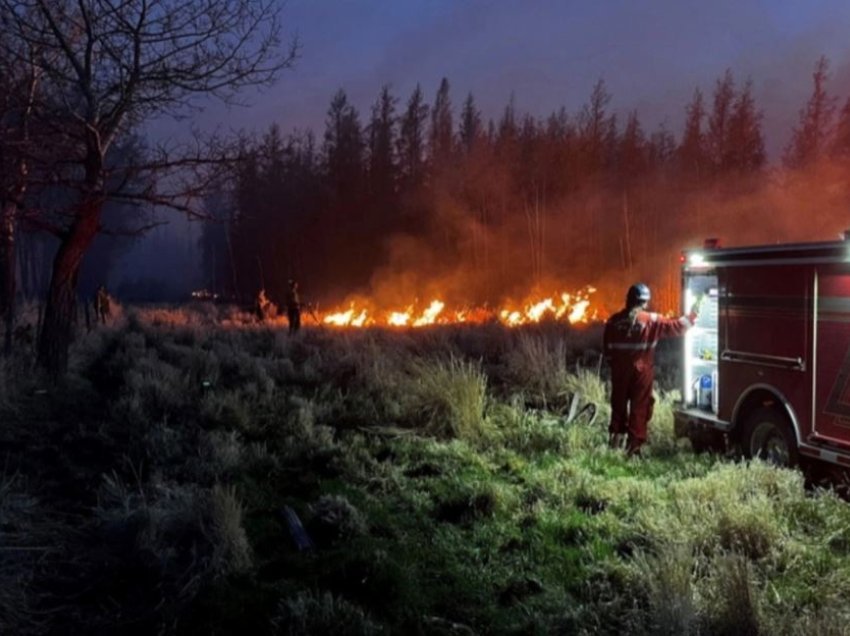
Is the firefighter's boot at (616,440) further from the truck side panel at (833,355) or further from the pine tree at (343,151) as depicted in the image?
the pine tree at (343,151)

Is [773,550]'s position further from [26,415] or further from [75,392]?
[75,392]

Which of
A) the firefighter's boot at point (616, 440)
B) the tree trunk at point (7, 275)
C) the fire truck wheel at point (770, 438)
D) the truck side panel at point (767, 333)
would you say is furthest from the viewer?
the tree trunk at point (7, 275)

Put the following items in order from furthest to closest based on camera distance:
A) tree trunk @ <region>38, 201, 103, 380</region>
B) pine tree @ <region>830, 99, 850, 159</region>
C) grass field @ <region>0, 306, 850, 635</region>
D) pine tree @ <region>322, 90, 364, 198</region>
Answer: pine tree @ <region>322, 90, 364, 198</region> < pine tree @ <region>830, 99, 850, 159</region> < tree trunk @ <region>38, 201, 103, 380</region> < grass field @ <region>0, 306, 850, 635</region>

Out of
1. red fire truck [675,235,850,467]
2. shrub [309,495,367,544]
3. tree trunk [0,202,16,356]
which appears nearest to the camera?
shrub [309,495,367,544]

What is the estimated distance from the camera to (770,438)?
24.4 ft

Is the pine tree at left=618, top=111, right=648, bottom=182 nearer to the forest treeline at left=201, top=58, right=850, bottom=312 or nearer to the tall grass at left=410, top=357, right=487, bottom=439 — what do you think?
the forest treeline at left=201, top=58, right=850, bottom=312

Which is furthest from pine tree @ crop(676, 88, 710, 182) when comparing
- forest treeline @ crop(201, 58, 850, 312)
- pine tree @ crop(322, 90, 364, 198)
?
pine tree @ crop(322, 90, 364, 198)

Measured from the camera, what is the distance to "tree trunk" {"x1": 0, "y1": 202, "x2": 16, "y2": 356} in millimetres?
13359

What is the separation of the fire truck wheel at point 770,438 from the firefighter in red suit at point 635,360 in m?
1.10

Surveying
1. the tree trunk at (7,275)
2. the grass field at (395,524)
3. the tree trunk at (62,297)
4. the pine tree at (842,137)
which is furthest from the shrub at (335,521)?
the pine tree at (842,137)

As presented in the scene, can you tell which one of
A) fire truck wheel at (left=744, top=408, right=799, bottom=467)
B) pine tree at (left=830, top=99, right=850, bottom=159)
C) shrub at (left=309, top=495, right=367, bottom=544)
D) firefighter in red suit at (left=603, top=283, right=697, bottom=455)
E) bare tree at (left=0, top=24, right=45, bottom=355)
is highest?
pine tree at (left=830, top=99, right=850, bottom=159)

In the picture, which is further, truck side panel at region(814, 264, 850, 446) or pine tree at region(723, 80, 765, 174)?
pine tree at region(723, 80, 765, 174)

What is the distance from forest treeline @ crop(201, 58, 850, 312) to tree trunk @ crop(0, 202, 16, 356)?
19866 millimetres

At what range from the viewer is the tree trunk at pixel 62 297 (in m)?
11.9
